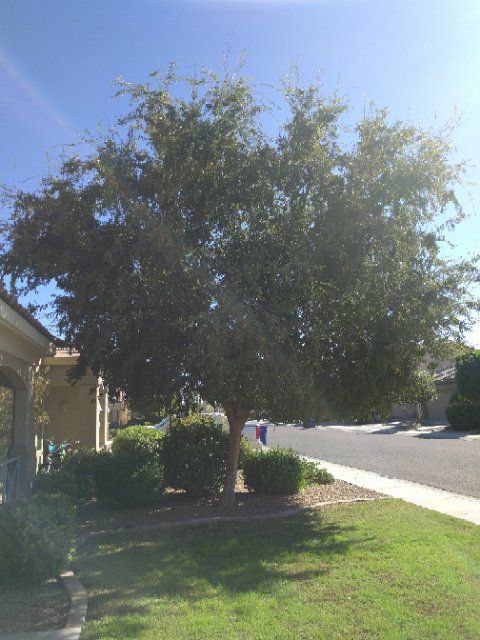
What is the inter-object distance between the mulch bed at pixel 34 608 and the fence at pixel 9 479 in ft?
10.1

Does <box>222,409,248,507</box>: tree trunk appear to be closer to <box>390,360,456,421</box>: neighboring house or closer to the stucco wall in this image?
the stucco wall

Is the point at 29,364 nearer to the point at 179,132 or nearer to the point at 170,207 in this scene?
the point at 170,207

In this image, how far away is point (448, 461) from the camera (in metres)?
17.0

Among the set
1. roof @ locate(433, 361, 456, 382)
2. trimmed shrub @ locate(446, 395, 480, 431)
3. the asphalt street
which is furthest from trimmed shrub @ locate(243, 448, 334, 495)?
roof @ locate(433, 361, 456, 382)

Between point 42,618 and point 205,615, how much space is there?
1322 millimetres

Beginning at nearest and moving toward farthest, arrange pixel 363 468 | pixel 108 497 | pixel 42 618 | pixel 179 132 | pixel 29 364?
pixel 42 618, pixel 179 132, pixel 108 497, pixel 29 364, pixel 363 468

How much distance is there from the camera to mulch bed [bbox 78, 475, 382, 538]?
902 cm

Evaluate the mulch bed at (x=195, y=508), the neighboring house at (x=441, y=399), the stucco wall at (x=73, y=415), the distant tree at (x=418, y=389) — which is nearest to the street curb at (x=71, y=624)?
the mulch bed at (x=195, y=508)

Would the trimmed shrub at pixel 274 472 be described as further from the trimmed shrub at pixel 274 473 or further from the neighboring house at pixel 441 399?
the neighboring house at pixel 441 399

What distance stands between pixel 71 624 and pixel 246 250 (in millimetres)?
5112

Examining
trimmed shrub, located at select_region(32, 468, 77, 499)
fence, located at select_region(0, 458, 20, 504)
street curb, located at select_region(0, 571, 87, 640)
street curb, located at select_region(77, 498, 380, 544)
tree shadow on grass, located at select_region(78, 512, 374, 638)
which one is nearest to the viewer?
street curb, located at select_region(0, 571, 87, 640)

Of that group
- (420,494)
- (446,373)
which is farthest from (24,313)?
(446,373)

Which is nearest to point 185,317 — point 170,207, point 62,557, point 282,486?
point 170,207

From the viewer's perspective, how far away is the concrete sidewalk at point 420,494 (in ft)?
31.4
